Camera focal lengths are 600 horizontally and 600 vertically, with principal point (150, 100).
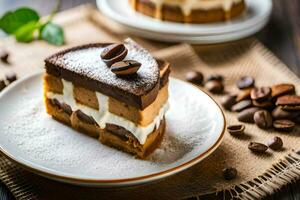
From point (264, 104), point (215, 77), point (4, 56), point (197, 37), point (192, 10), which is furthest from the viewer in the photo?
point (192, 10)


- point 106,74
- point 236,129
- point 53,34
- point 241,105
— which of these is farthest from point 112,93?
point 53,34

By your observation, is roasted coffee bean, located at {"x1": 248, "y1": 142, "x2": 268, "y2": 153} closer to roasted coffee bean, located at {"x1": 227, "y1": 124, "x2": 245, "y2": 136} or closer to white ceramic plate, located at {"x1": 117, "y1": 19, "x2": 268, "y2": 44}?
roasted coffee bean, located at {"x1": 227, "y1": 124, "x2": 245, "y2": 136}

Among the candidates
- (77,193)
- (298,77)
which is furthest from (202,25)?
(77,193)

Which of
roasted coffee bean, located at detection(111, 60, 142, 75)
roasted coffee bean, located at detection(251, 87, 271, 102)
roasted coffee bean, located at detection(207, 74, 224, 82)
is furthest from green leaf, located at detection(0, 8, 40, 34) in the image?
roasted coffee bean, located at detection(251, 87, 271, 102)

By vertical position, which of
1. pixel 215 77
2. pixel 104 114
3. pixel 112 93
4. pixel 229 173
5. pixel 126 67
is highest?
pixel 126 67

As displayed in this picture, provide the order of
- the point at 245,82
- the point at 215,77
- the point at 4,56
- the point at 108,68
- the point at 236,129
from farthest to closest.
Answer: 1. the point at 4,56
2. the point at 215,77
3. the point at 245,82
4. the point at 236,129
5. the point at 108,68

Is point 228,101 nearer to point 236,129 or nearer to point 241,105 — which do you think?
point 241,105

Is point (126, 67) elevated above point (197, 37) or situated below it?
above
